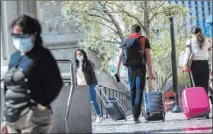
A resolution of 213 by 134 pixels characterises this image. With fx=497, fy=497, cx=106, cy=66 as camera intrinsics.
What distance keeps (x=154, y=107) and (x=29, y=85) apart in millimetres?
5324

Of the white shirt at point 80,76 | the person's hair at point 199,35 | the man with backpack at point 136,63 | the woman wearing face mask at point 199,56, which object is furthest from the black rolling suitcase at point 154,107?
the white shirt at point 80,76

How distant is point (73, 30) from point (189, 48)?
15363 millimetres

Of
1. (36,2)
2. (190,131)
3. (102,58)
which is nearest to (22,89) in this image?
(190,131)

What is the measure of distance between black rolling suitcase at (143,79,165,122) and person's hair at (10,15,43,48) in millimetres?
5103

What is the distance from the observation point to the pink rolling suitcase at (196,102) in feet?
27.6

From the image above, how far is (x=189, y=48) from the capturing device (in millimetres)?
8906

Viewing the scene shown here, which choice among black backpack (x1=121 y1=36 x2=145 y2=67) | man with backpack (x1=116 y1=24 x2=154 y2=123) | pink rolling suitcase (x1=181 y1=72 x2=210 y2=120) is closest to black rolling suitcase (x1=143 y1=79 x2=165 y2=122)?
man with backpack (x1=116 y1=24 x2=154 y2=123)

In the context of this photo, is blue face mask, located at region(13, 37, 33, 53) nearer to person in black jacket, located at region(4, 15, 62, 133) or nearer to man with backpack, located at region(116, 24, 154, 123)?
person in black jacket, located at region(4, 15, 62, 133)

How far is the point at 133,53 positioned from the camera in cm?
854

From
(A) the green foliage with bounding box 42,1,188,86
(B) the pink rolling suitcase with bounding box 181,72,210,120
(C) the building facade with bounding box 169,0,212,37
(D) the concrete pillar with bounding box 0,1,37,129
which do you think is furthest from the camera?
(C) the building facade with bounding box 169,0,212,37

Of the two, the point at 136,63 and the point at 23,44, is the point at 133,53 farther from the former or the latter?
the point at 23,44

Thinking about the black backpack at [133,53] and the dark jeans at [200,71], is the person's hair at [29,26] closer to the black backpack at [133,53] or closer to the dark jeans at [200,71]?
the black backpack at [133,53]

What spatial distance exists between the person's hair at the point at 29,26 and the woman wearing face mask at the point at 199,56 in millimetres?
5083

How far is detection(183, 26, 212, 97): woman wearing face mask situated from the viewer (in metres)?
8.83
